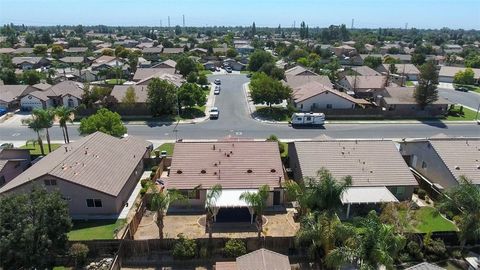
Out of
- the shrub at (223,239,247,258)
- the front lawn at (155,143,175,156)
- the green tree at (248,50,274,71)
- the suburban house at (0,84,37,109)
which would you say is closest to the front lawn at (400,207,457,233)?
the shrub at (223,239,247,258)

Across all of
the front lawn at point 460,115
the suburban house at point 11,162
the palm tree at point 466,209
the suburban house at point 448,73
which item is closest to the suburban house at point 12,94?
the suburban house at point 11,162

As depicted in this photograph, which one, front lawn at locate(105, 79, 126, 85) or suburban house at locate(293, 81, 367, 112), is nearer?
suburban house at locate(293, 81, 367, 112)

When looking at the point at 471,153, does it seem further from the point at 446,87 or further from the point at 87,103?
the point at 446,87

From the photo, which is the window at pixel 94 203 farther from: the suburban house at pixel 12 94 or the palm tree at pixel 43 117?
the suburban house at pixel 12 94

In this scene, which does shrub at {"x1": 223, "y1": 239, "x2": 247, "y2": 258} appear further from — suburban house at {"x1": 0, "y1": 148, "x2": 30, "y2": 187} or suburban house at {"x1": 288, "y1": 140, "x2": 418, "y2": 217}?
suburban house at {"x1": 0, "y1": 148, "x2": 30, "y2": 187}

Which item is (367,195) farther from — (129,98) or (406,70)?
(406,70)
